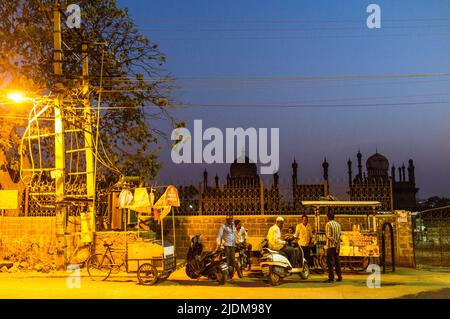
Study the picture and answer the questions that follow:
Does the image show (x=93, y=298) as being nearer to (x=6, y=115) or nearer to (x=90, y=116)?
(x=90, y=116)

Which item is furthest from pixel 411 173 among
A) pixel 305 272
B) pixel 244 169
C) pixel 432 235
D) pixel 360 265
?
pixel 305 272

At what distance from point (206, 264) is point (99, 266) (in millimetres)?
3306

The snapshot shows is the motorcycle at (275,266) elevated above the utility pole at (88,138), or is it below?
below

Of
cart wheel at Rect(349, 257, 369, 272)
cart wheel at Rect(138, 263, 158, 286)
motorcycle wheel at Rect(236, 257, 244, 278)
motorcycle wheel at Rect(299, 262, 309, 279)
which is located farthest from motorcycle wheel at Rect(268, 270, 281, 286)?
cart wheel at Rect(349, 257, 369, 272)

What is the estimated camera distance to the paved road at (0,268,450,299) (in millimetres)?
10844

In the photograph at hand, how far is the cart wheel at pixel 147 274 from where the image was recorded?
40.3ft

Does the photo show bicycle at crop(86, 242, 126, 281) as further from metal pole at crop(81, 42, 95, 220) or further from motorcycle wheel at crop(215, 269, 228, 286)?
motorcycle wheel at crop(215, 269, 228, 286)

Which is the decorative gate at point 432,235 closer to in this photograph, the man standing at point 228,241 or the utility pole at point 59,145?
the man standing at point 228,241

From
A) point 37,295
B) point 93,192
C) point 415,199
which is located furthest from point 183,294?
point 415,199

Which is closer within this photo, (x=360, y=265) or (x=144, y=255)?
(x=144, y=255)

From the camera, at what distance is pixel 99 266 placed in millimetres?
13680

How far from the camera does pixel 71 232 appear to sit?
1611 centimetres

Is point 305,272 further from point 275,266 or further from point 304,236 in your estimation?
point 304,236

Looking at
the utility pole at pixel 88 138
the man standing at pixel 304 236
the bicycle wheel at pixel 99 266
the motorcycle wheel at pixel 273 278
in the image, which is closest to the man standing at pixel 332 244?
the motorcycle wheel at pixel 273 278
